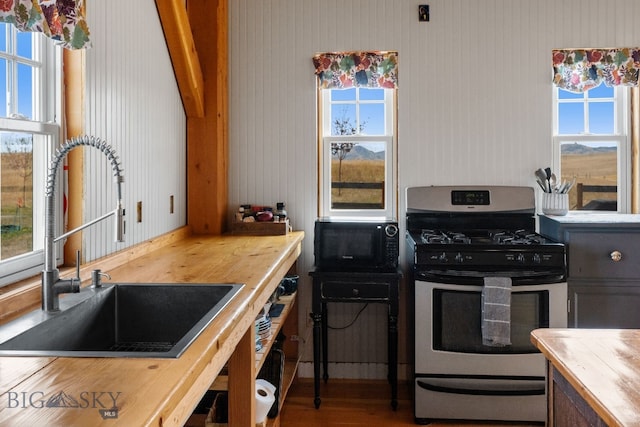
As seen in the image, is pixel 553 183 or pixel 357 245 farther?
pixel 553 183

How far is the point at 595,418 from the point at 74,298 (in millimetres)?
1459

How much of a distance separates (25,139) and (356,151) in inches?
89.0

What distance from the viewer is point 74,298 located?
164 centimetres

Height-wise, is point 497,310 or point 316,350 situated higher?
point 497,310

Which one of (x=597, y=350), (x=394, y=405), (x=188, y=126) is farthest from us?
(x=188, y=126)

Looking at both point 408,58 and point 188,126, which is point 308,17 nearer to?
point 408,58

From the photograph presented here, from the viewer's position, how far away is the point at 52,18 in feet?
5.52

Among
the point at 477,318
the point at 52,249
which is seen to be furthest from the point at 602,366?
the point at 477,318

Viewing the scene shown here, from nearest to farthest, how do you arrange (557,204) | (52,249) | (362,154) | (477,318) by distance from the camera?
(52,249) < (477,318) < (557,204) < (362,154)

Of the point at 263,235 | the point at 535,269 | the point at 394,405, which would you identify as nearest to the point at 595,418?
the point at 535,269

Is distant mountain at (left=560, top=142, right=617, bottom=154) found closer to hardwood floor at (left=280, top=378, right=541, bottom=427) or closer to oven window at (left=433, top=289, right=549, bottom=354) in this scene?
oven window at (left=433, top=289, right=549, bottom=354)

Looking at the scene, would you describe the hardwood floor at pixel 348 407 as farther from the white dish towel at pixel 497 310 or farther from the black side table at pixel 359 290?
the white dish towel at pixel 497 310

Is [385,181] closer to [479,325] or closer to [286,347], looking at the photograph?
[479,325]

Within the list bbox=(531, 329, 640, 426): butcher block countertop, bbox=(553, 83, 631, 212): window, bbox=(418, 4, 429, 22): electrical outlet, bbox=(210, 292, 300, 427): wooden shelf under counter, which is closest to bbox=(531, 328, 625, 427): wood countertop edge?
bbox=(531, 329, 640, 426): butcher block countertop
